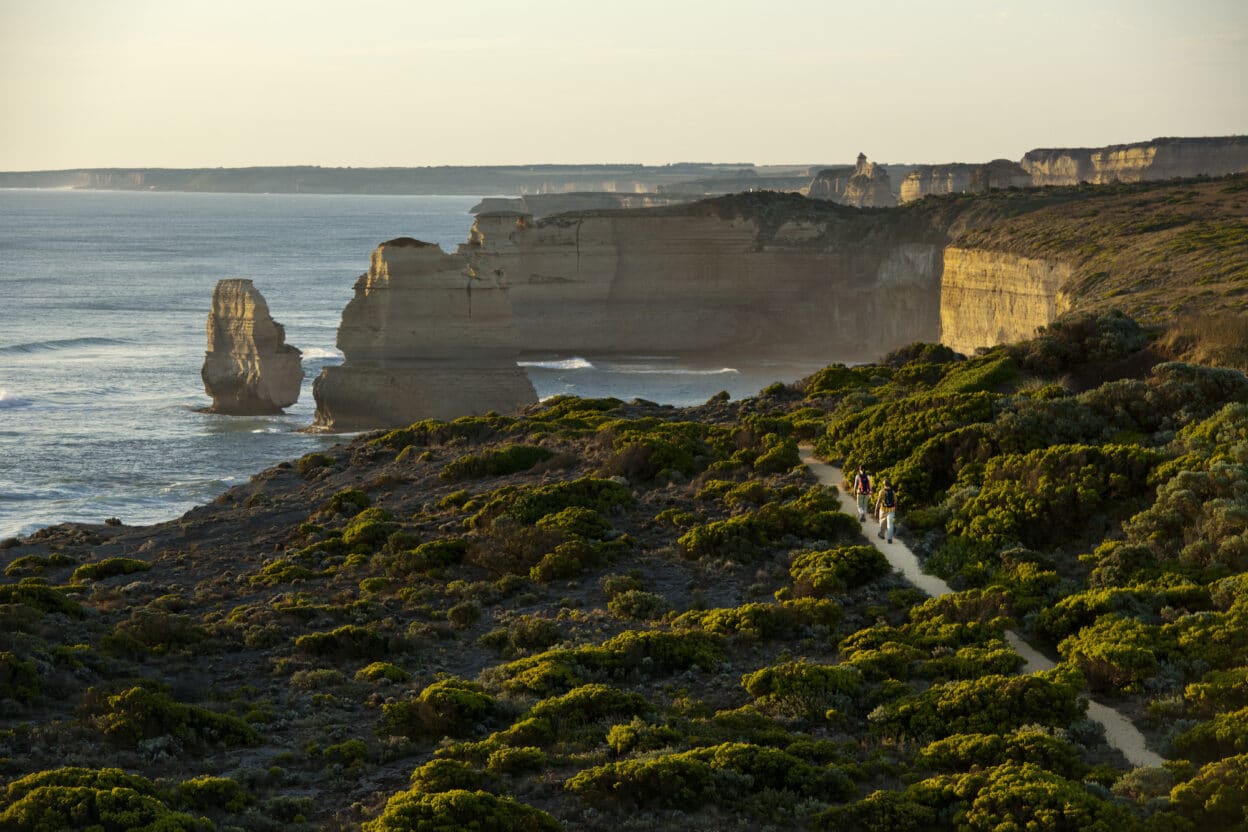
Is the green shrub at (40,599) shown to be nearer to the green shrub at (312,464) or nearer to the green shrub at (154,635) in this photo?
the green shrub at (154,635)

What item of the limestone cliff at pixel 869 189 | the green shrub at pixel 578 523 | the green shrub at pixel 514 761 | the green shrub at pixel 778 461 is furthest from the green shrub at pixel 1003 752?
the limestone cliff at pixel 869 189

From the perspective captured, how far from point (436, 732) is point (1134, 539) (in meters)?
12.2

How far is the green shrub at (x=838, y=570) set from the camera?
22500mm

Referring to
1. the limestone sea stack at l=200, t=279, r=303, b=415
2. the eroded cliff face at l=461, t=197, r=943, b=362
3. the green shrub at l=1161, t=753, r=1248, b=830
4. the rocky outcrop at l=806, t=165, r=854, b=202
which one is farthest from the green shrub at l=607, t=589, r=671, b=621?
the rocky outcrop at l=806, t=165, r=854, b=202

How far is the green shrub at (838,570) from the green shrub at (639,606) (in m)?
2.30

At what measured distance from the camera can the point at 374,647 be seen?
2081cm

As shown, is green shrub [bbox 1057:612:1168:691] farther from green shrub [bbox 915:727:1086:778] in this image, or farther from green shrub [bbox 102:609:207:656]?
green shrub [bbox 102:609:207:656]

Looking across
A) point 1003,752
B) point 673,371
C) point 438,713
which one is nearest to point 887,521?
point 1003,752

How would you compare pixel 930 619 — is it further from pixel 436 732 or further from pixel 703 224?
pixel 703 224

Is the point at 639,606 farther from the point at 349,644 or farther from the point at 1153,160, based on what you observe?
the point at 1153,160

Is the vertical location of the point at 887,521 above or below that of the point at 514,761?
above

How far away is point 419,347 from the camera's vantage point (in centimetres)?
5981

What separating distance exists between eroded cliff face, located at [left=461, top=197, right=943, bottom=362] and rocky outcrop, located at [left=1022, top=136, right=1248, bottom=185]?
6822 cm

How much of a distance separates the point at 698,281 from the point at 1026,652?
3045 inches
